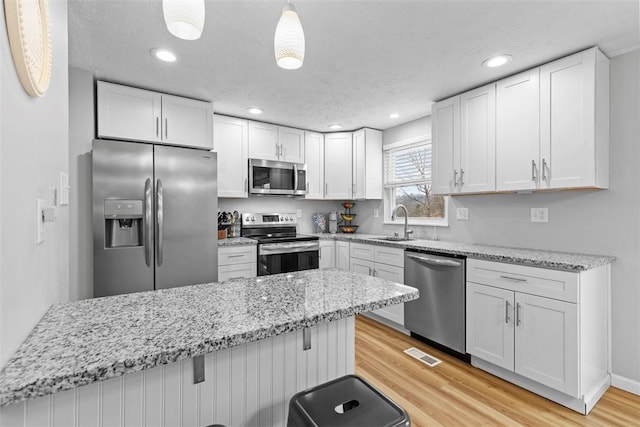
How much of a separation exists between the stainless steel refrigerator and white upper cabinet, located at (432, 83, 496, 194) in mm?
2262

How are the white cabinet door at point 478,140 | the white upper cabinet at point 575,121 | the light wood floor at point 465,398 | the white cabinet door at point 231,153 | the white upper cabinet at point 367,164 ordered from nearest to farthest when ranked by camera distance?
the light wood floor at point 465,398, the white upper cabinet at point 575,121, the white cabinet door at point 478,140, the white cabinet door at point 231,153, the white upper cabinet at point 367,164

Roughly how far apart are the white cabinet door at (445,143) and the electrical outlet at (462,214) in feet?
1.09

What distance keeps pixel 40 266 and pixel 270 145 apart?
305 centimetres

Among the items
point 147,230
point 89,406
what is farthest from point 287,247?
point 89,406

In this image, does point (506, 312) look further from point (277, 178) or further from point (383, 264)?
point (277, 178)

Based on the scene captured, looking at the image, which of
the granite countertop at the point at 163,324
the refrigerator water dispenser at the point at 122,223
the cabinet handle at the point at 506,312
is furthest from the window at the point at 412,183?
the refrigerator water dispenser at the point at 122,223

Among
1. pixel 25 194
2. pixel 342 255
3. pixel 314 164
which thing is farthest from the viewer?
pixel 314 164

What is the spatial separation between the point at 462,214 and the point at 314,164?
6.41 feet

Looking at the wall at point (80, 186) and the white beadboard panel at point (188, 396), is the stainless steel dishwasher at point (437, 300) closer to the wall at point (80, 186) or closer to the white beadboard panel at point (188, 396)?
the white beadboard panel at point (188, 396)

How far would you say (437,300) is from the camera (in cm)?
270

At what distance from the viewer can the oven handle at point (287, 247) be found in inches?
130

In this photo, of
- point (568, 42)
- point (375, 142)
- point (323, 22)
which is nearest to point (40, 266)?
point (323, 22)

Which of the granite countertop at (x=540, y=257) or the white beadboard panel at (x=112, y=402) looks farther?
the granite countertop at (x=540, y=257)

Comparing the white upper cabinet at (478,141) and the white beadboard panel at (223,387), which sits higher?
the white upper cabinet at (478,141)
